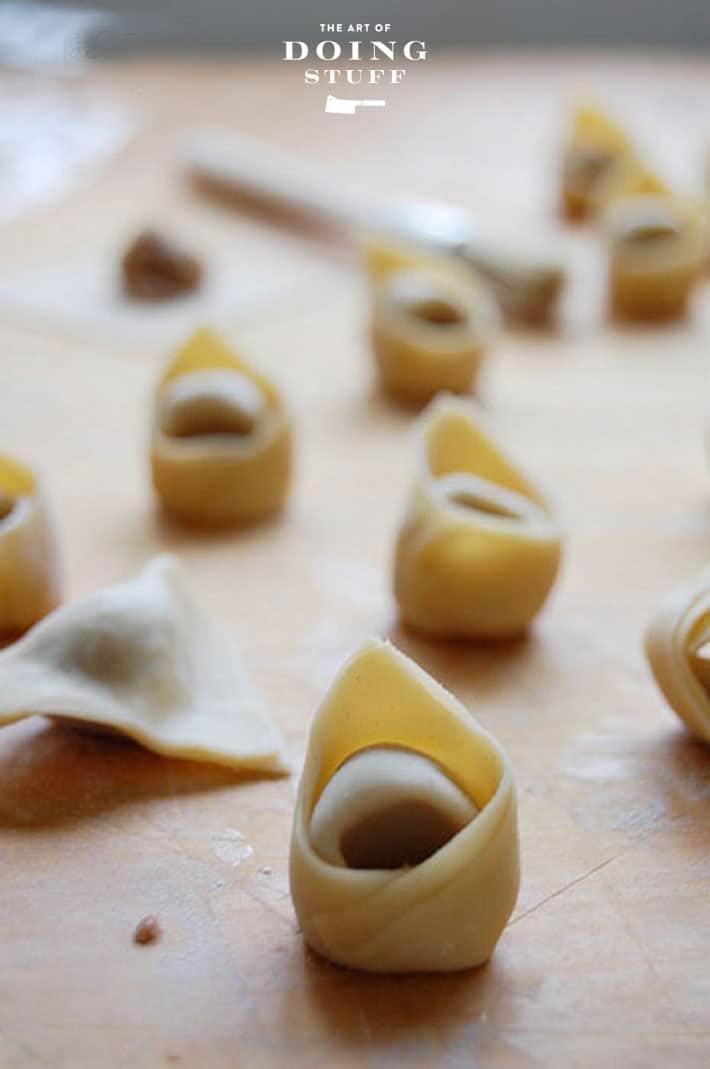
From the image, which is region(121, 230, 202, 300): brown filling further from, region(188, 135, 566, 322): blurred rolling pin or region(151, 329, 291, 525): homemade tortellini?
region(151, 329, 291, 525): homemade tortellini

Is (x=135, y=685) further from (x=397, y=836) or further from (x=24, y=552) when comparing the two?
(x=397, y=836)

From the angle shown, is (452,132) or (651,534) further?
(452,132)

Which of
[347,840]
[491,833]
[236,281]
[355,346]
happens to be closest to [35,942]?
[347,840]

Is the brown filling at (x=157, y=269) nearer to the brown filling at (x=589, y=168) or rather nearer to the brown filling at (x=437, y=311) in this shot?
the brown filling at (x=437, y=311)

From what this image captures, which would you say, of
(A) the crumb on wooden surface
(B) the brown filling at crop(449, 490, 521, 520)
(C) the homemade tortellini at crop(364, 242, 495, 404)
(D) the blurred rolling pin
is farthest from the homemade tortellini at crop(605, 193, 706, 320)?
(A) the crumb on wooden surface

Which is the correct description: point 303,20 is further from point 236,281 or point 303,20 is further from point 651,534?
point 651,534

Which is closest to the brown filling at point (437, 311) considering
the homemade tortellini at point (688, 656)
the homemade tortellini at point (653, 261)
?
the homemade tortellini at point (653, 261)
